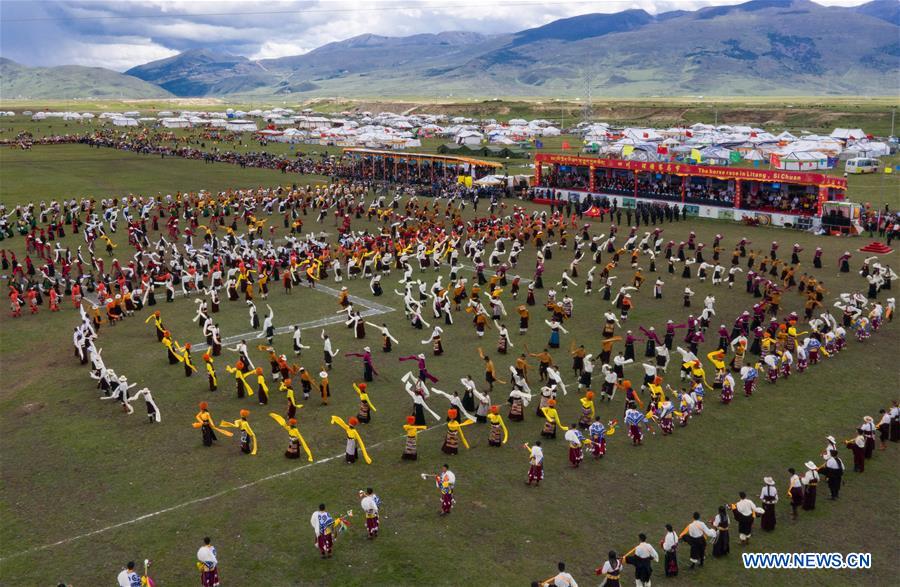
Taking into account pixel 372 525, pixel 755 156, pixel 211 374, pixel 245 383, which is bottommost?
pixel 372 525

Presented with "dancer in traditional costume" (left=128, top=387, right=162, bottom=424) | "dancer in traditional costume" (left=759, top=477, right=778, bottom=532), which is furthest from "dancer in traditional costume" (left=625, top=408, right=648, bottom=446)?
"dancer in traditional costume" (left=128, top=387, right=162, bottom=424)

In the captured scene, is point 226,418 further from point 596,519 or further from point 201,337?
point 596,519

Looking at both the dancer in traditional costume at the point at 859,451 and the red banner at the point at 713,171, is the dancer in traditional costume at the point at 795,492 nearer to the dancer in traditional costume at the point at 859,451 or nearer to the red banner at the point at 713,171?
the dancer in traditional costume at the point at 859,451

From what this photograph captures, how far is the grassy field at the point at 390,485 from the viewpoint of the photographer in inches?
497

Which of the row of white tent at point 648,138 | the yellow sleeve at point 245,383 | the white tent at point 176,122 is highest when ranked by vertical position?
the white tent at point 176,122

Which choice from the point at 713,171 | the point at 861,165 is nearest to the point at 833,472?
the point at 713,171

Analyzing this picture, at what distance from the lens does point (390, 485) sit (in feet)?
49.9

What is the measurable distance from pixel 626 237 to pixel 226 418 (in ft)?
90.5

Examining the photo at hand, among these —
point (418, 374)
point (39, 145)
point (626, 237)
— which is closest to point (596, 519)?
point (418, 374)

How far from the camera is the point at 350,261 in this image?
33094 mm

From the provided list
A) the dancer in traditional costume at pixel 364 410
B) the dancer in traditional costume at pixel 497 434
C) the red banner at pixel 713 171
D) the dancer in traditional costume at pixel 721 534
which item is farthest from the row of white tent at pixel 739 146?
the dancer in traditional costume at pixel 721 534

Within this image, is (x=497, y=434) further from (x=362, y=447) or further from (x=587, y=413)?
(x=362, y=447)
